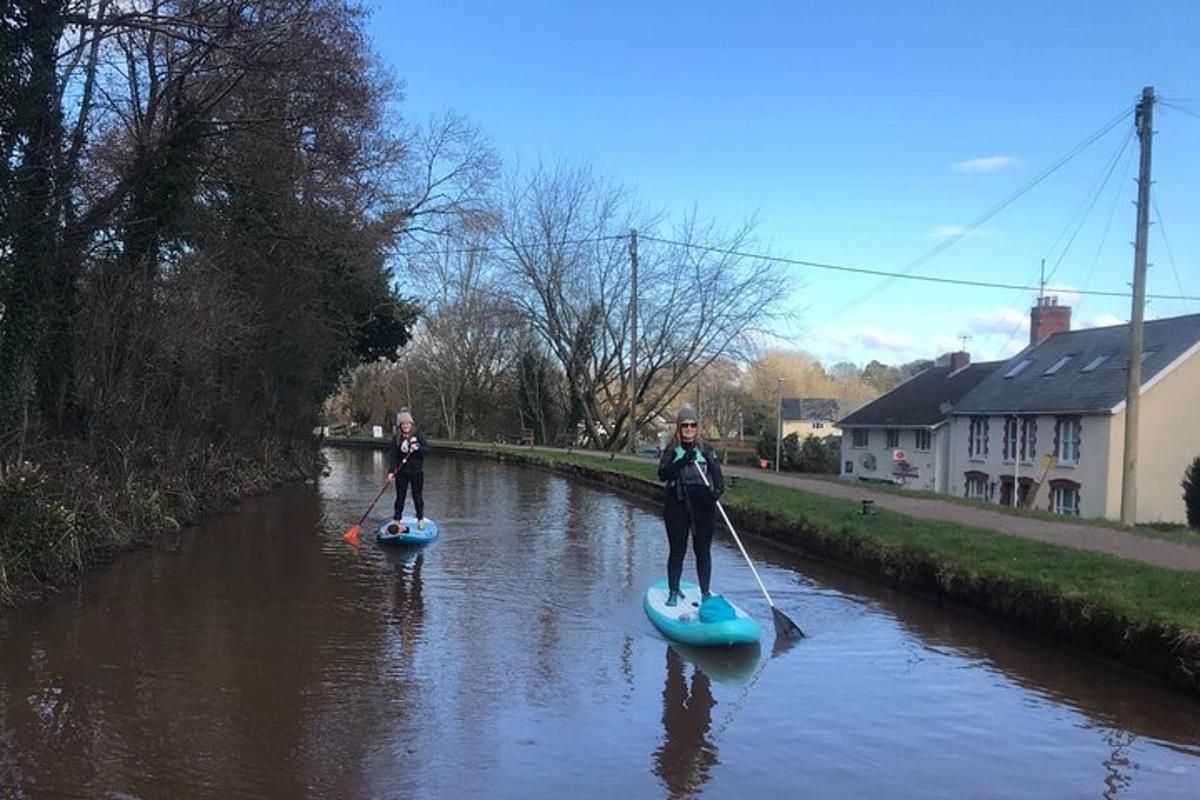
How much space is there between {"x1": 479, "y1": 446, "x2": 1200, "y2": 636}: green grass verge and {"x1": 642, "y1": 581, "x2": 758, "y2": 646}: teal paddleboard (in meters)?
2.83

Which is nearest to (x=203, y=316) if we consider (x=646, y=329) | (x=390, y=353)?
(x=390, y=353)

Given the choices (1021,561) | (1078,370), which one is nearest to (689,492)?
(1021,561)

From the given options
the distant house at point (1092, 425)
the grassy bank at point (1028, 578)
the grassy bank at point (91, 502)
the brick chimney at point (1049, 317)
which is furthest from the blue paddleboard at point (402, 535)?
the brick chimney at point (1049, 317)

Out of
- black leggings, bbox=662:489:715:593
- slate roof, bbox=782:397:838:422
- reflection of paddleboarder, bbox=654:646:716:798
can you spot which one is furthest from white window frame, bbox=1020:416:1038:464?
slate roof, bbox=782:397:838:422

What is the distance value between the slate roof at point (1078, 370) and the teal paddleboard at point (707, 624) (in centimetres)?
2600

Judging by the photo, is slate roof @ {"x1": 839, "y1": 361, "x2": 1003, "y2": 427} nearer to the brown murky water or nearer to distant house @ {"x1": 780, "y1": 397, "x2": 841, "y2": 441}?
distant house @ {"x1": 780, "y1": 397, "x2": 841, "y2": 441}

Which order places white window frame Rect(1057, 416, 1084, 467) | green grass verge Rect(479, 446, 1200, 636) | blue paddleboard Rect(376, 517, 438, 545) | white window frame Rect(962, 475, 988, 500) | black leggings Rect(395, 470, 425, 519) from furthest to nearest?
1. white window frame Rect(962, 475, 988, 500)
2. white window frame Rect(1057, 416, 1084, 467)
3. black leggings Rect(395, 470, 425, 519)
4. blue paddleboard Rect(376, 517, 438, 545)
5. green grass verge Rect(479, 446, 1200, 636)

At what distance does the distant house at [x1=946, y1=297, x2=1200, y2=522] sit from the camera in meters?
30.4

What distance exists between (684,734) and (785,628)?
2.86 m

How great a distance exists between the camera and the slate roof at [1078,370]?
101 ft

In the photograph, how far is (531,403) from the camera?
5597 cm

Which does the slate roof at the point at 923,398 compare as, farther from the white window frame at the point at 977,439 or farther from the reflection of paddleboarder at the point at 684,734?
the reflection of paddleboarder at the point at 684,734

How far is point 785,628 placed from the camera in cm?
851

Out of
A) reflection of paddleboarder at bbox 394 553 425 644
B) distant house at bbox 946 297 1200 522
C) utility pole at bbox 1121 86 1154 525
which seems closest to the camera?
reflection of paddleboarder at bbox 394 553 425 644
